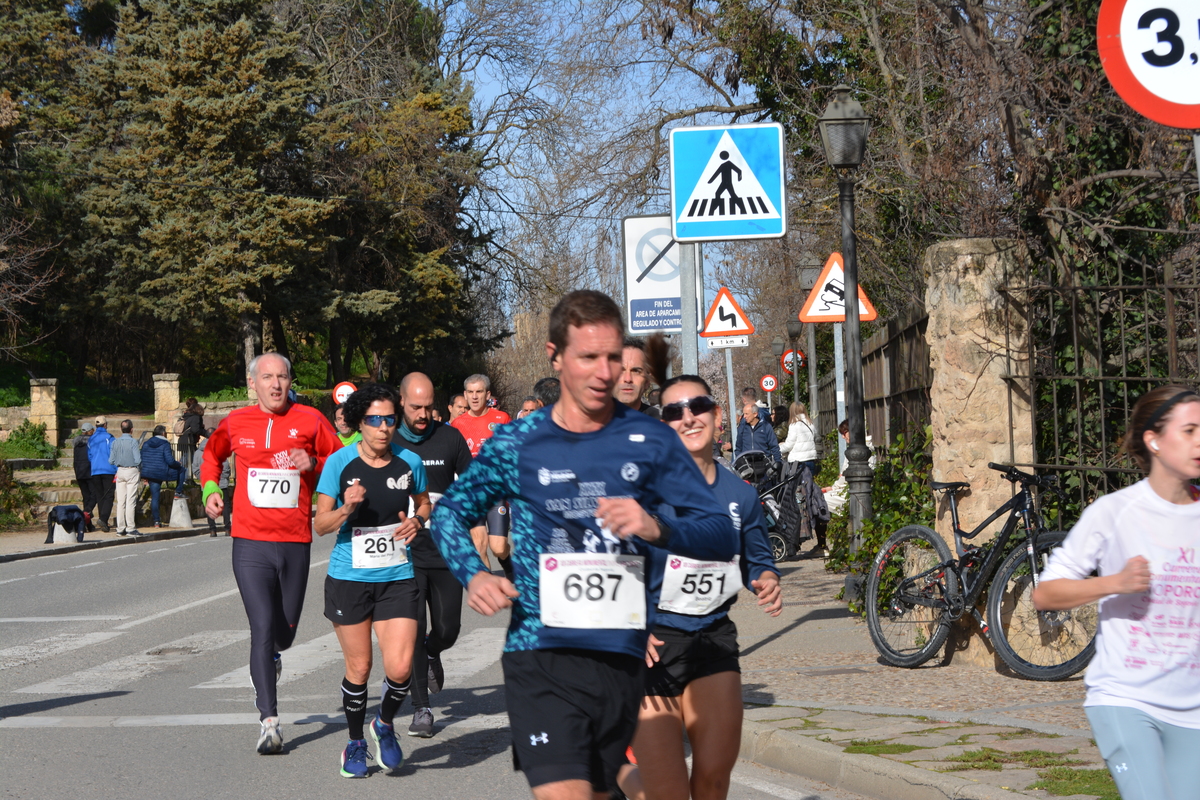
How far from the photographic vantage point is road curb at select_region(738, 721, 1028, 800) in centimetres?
554

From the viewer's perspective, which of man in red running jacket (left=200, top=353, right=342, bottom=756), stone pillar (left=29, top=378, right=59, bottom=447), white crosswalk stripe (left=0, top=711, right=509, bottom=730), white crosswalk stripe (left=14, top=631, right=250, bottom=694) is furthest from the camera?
stone pillar (left=29, top=378, right=59, bottom=447)

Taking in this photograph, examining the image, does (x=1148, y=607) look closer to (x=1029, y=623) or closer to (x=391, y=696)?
(x=391, y=696)

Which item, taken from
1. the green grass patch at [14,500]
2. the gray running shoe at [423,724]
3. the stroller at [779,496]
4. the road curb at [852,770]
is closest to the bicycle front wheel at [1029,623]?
the road curb at [852,770]

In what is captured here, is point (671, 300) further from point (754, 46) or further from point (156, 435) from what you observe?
point (156, 435)

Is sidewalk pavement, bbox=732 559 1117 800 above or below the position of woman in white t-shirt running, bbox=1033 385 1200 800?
below

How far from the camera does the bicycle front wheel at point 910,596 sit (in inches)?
339

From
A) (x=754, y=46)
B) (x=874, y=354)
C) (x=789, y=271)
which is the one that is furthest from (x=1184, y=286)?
(x=789, y=271)

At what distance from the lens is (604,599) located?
12.1ft

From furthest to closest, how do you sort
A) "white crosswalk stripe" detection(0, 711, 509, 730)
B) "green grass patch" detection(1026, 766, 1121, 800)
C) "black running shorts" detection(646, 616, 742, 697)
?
"white crosswalk stripe" detection(0, 711, 509, 730) < "green grass patch" detection(1026, 766, 1121, 800) < "black running shorts" detection(646, 616, 742, 697)

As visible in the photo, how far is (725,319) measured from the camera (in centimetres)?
1487

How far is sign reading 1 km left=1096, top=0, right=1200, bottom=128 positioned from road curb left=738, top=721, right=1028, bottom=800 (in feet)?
8.98

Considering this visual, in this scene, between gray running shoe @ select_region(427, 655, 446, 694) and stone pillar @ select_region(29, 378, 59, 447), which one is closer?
gray running shoe @ select_region(427, 655, 446, 694)

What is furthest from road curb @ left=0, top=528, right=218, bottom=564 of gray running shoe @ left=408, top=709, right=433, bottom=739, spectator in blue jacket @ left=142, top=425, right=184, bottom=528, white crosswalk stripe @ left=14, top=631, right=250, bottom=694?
gray running shoe @ left=408, top=709, right=433, bottom=739

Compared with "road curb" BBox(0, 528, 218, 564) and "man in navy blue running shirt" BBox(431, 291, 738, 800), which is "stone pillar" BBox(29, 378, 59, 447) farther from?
"man in navy blue running shirt" BBox(431, 291, 738, 800)
